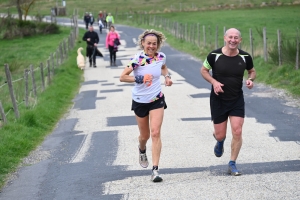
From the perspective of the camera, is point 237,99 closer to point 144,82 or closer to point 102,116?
point 144,82

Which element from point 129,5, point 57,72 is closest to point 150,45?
point 57,72

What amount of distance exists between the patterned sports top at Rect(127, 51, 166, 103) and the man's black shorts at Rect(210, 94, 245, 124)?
793 millimetres

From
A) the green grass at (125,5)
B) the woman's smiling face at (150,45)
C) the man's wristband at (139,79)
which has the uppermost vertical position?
the woman's smiling face at (150,45)

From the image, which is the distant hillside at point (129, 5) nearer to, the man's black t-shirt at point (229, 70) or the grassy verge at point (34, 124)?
the grassy verge at point (34, 124)

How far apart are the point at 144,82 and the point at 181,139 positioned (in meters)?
3.55

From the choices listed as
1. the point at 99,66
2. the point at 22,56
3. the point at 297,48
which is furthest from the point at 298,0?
the point at 297,48

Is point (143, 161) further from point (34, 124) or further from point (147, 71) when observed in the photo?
point (34, 124)

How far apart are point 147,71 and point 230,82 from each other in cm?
107

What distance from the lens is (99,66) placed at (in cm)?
3036

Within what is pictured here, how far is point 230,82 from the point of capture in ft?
27.1

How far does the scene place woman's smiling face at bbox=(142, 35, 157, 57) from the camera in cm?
823

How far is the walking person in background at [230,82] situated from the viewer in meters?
8.19

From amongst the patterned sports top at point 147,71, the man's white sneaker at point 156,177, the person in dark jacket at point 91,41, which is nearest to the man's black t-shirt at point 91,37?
the person in dark jacket at point 91,41

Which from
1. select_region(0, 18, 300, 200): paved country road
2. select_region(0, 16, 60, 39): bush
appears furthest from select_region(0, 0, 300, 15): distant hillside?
select_region(0, 18, 300, 200): paved country road
